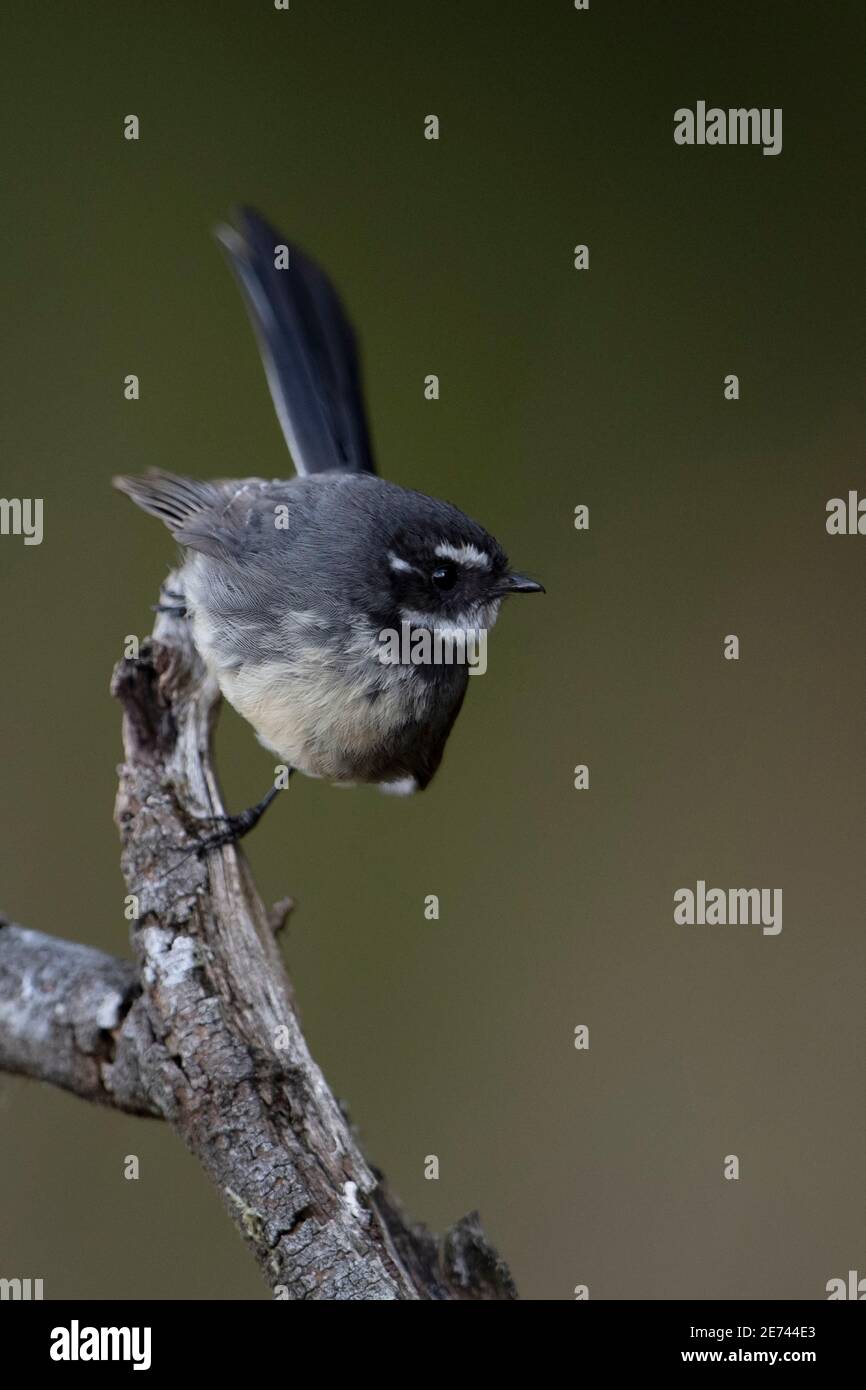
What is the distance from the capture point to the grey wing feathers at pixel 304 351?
326cm

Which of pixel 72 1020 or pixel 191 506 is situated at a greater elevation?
pixel 191 506

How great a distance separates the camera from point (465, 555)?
2666 millimetres

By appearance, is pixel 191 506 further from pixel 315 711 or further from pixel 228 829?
pixel 228 829

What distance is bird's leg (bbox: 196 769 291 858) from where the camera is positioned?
2.51m

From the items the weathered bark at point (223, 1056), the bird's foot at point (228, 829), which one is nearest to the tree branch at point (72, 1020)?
the weathered bark at point (223, 1056)

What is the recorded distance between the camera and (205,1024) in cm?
224

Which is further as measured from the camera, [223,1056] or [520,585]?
[520,585]

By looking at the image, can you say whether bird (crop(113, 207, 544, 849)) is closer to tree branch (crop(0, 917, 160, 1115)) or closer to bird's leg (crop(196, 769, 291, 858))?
bird's leg (crop(196, 769, 291, 858))

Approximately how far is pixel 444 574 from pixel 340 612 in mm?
219

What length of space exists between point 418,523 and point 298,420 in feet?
2.46

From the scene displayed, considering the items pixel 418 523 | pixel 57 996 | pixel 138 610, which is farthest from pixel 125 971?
pixel 138 610

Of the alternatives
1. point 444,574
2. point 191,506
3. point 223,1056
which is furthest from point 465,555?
point 223,1056

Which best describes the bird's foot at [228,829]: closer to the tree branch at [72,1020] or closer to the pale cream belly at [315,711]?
the pale cream belly at [315,711]

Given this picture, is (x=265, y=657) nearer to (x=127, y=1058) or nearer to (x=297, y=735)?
(x=297, y=735)
